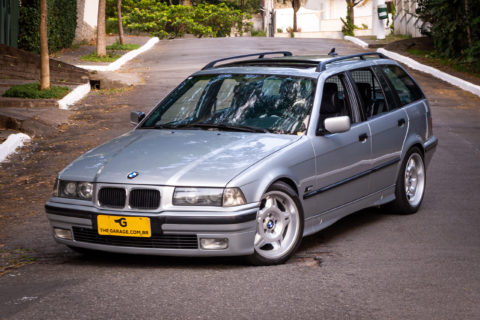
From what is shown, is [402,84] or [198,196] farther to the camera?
[402,84]

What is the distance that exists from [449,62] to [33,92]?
44.9 feet

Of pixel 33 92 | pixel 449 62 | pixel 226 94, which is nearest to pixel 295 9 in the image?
pixel 449 62

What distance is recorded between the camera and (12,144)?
12797 mm

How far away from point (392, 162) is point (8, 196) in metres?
4.46

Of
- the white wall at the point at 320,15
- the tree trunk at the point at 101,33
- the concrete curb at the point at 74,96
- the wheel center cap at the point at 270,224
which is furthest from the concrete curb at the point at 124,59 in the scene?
the white wall at the point at 320,15

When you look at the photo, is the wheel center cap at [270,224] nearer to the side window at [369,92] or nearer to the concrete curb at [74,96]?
the side window at [369,92]

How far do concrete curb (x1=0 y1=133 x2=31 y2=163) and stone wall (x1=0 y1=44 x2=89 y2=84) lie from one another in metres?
7.26

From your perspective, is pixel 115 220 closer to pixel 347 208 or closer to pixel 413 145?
pixel 347 208

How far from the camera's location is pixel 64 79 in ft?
68.3

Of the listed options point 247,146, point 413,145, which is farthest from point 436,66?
point 247,146

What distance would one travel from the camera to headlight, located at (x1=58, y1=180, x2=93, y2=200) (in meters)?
6.18

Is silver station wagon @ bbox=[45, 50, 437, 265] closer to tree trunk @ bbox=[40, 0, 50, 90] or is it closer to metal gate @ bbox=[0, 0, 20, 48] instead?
tree trunk @ bbox=[40, 0, 50, 90]

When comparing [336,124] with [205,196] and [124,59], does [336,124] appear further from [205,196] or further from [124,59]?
[124,59]

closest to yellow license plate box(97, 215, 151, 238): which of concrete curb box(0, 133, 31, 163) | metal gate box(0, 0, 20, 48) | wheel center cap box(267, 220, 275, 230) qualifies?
wheel center cap box(267, 220, 275, 230)
